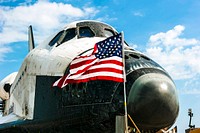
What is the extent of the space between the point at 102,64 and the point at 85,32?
7.28 feet

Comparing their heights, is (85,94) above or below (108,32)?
below

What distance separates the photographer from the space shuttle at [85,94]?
193 inches

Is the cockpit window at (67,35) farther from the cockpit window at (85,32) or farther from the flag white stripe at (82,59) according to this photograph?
the flag white stripe at (82,59)

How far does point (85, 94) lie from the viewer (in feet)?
17.9

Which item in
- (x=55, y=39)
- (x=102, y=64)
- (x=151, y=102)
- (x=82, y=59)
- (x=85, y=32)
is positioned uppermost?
(x=85, y=32)

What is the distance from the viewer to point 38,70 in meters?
7.31

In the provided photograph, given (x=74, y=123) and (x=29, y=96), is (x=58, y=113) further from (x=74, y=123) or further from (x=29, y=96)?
(x=29, y=96)

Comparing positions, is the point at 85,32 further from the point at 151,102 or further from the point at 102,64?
the point at 151,102

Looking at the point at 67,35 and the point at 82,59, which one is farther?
the point at 67,35

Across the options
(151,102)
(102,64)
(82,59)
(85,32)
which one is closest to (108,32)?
(85,32)

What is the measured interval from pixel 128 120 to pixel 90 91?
812 millimetres

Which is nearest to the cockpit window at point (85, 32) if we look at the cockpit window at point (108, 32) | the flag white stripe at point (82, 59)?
the cockpit window at point (108, 32)

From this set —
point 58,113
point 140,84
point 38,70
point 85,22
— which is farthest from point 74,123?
point 85,22

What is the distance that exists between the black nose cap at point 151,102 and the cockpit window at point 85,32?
2637mm
